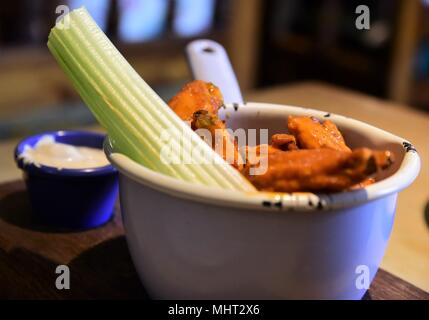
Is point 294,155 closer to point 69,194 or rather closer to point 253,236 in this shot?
point 253,236

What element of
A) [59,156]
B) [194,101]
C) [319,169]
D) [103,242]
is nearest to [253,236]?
[319,169]

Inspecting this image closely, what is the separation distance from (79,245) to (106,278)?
0.09m

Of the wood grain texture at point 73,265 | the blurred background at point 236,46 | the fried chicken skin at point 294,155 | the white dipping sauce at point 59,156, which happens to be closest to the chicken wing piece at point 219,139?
the fried chicken skin at point 294,155

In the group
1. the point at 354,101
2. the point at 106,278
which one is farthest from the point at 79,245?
the point at 354,101

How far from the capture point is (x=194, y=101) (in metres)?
0.64

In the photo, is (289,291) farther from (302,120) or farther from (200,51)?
(200,51)

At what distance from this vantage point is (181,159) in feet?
1.78

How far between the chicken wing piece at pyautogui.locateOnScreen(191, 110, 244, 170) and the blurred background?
5.35 ft

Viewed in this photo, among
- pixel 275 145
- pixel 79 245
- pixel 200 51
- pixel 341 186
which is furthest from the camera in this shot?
pixel 200 51

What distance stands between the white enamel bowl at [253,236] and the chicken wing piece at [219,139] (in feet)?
0.29

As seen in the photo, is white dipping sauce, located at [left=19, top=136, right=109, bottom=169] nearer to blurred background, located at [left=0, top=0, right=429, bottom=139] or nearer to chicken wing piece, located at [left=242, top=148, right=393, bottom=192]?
chicken wing piece, located at [left=242, top=148, right=393, bottom=192]

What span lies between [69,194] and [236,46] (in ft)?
7.59

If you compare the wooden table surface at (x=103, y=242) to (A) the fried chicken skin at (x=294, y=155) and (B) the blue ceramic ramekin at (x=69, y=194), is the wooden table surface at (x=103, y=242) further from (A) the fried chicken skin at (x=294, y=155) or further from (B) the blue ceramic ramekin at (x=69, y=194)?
(A) the fried chicken skin at (x=294, y=155)

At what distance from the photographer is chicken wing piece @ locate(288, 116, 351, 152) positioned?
608 millimetres
